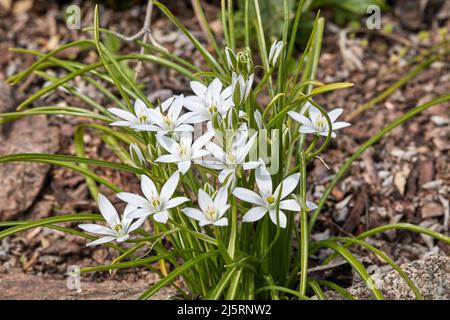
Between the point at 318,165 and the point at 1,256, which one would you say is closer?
the point at 1,256

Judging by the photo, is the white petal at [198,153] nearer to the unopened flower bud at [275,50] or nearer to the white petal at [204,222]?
the white petal at [204,222]

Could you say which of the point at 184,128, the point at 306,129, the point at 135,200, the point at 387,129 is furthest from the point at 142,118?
the point at 387,129

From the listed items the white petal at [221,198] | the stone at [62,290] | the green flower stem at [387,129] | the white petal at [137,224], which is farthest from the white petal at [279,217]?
the stone at [62,290]

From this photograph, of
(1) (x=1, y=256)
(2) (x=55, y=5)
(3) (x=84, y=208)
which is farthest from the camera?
(2) (x=55, y=5)

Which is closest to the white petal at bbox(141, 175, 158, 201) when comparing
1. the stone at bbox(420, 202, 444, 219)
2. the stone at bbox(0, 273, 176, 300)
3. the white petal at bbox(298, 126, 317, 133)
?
the white petal at bbox(298, 126, 317, 133)
